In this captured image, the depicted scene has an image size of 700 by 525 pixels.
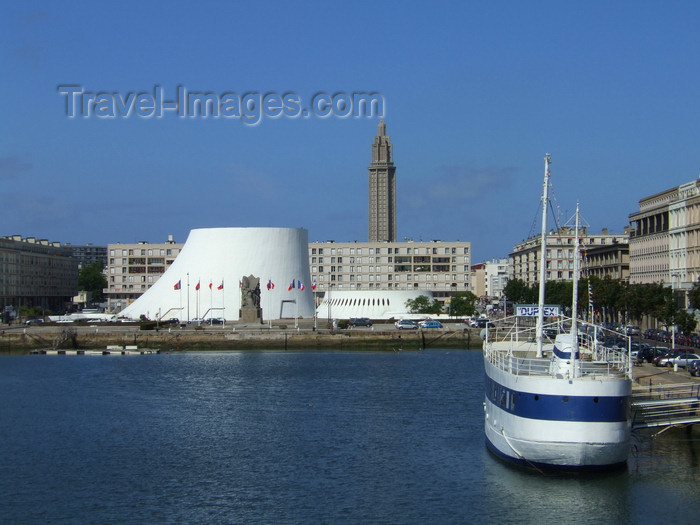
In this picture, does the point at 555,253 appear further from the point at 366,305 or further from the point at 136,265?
the point at 136,265

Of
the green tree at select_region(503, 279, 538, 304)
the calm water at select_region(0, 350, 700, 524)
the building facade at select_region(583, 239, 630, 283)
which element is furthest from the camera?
the green tree at select_region(503, 279, 538, 304)

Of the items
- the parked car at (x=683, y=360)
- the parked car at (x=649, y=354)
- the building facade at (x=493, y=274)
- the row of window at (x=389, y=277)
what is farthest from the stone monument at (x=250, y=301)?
the building facade at (x=493, y=274)

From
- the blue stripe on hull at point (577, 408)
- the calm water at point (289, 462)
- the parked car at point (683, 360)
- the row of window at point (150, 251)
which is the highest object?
the row of window at point (150, 251)

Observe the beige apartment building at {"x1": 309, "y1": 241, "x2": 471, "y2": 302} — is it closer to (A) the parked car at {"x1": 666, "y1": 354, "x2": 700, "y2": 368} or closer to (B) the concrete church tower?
(B) the concrete church tower

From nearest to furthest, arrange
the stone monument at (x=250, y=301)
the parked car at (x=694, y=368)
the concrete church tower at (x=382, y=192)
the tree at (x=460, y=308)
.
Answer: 1. the parked car at (x=694, y=368)
2. the stone monument at (x=250, y=301)
3. the tree at (x=460, y=308)
4. the concrete church tower at (x=382, y=192)

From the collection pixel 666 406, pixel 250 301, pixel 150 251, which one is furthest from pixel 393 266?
pixel 666 406

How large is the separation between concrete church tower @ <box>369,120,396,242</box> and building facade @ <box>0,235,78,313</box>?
191 feet

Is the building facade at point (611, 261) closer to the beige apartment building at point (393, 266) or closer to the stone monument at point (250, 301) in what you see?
the beige apartment building at point (393, 266)

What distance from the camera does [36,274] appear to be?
12244cm

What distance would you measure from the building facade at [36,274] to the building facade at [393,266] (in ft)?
107

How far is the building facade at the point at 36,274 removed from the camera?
112625mm

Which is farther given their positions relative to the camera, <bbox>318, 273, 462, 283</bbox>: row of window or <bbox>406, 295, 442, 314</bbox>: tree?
<bbox>318, 273, 462, 283</bbox>: row of window

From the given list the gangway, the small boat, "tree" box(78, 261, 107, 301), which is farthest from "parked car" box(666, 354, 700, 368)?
"tree" box(78, 261, 107, 301)

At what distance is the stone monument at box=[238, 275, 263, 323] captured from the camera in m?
79.4
